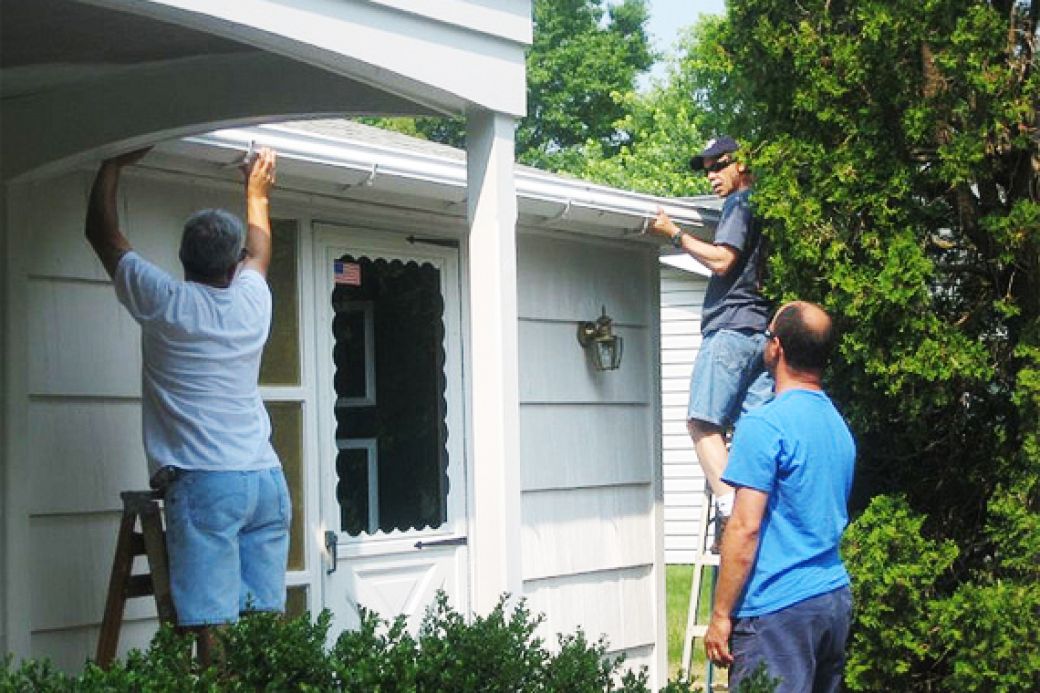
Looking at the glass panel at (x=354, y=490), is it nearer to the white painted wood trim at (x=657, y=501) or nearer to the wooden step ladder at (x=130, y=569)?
the wooden step ladder at (x=130, y=569)

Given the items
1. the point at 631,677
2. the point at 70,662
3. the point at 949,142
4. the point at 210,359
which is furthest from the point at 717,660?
the point at 949,142

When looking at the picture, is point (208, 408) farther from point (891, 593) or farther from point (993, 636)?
point (993, 636)

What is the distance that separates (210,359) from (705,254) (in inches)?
117

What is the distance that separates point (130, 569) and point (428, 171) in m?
2.14

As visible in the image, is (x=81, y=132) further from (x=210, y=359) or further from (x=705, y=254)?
(x=705, y=254)

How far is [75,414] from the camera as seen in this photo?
5996 mm

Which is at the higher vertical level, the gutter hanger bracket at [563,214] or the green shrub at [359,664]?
the gutter hanger bracket at [563,214]

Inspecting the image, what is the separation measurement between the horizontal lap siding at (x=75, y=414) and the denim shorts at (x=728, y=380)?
8.22 feet

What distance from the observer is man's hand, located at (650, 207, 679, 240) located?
318 inches

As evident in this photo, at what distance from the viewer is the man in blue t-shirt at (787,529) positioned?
521 cm

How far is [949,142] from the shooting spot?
7.66 m

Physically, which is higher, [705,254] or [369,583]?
[705,254]

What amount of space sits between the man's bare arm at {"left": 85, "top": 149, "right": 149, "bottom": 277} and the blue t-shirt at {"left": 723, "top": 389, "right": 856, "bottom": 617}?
199cm

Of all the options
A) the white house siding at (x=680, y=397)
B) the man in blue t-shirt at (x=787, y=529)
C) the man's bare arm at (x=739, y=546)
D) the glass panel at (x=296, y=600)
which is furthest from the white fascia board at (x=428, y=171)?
the white house siding at (x=680, y=397)
